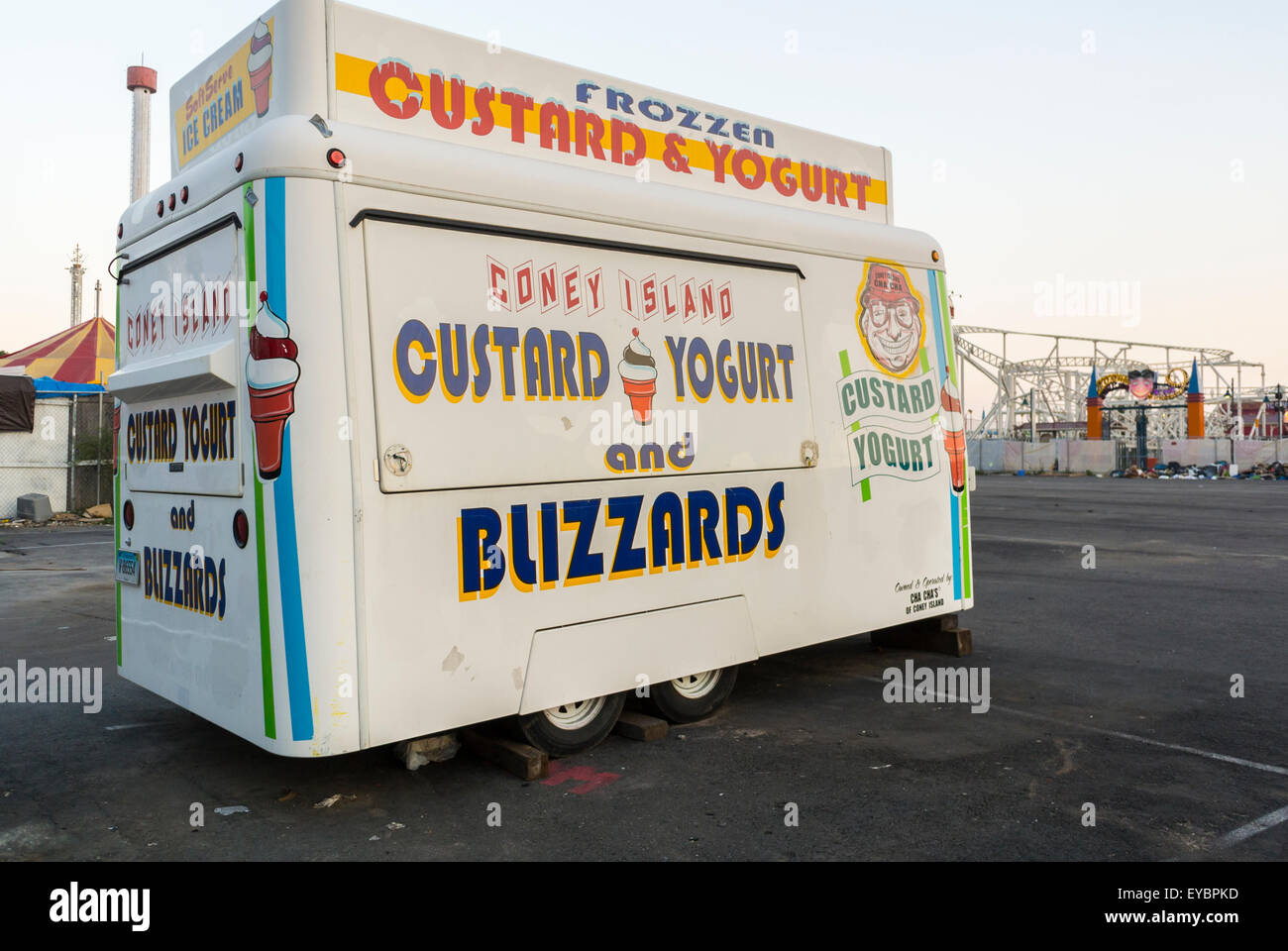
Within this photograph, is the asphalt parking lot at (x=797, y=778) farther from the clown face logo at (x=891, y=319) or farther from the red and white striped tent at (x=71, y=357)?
the red and white striped tent at (x=71, y=357)

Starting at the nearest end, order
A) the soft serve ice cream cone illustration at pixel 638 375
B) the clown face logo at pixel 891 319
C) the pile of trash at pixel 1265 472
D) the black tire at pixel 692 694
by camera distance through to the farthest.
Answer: the soft serve ice cream cone illustration at pixel 638 375 < the black tire at pixel 692 694 < the clown face logo at pixel 891 319 < the pile of trash at pixel 1265 472

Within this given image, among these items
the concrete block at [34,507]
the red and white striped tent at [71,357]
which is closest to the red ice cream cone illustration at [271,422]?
the concrete block at [34,507]

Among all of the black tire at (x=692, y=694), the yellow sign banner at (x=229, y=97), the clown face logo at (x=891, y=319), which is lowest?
the black tire at (x=692, y=694)

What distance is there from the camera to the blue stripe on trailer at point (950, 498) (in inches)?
270

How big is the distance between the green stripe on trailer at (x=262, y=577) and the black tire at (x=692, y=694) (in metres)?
2.08

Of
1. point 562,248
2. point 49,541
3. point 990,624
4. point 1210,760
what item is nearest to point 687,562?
point 562,248

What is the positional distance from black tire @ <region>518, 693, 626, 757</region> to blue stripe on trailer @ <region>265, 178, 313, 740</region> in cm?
115

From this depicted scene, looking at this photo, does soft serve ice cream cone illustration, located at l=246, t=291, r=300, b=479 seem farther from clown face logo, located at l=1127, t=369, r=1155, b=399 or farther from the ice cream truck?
clown face logo, located at l=1127, t=369, r=1155, b=399

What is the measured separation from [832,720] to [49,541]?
52.9 ft

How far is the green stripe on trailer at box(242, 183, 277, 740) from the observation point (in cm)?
402

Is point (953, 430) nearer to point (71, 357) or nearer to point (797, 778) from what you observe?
point (797, 778)

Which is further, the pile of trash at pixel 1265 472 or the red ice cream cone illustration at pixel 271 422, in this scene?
the pile of trash at pixel 1265 472

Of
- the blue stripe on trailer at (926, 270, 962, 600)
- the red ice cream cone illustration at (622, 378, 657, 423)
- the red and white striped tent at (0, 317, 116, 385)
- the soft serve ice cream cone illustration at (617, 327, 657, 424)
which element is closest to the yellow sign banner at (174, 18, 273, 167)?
the soft serve ice cream cone illustration at (617, 327, 657, 424)

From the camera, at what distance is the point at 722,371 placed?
5.41m
